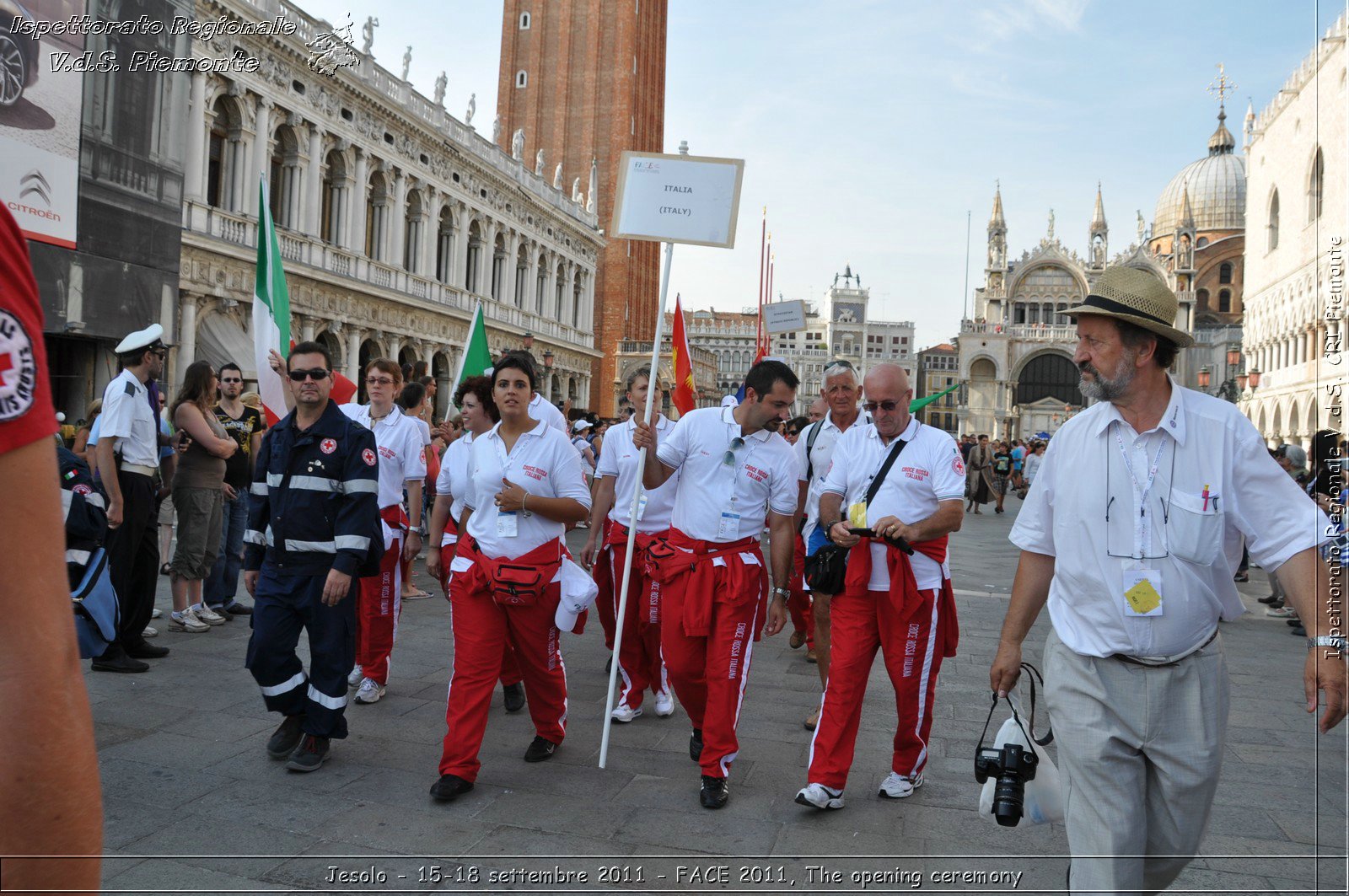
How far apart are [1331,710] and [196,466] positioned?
7438mm

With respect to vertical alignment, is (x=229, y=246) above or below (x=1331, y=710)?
above

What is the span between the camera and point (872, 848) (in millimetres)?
3881

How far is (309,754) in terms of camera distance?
15.0ft

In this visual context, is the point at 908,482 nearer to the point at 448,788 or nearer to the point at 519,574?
the point at 519,574

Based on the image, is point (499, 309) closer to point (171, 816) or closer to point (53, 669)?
point (171, 816)

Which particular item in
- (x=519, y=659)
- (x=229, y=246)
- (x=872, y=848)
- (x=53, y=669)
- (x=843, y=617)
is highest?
(x=229, y=246)

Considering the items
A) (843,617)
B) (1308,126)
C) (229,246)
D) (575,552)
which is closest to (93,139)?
(229,246)

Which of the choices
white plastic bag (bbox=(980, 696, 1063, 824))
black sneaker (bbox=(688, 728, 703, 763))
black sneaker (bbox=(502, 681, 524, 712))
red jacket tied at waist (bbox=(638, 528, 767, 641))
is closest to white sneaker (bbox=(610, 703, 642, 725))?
black sneaker (bbox=(502, 681, 524, 712))

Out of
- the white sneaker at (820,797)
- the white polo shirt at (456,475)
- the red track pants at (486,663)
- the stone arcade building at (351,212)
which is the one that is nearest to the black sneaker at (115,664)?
the white polo shirt at (456,475)

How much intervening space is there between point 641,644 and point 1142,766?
361cm

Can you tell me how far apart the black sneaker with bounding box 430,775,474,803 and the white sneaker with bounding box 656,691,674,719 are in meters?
1.82

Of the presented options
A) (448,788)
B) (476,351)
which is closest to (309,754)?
(448,788)

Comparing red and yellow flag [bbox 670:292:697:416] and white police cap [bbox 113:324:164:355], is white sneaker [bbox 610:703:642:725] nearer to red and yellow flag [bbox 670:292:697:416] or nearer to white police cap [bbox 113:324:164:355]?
white police cap [bbox 113:324:164:355]

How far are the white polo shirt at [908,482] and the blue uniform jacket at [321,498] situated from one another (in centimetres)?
223
